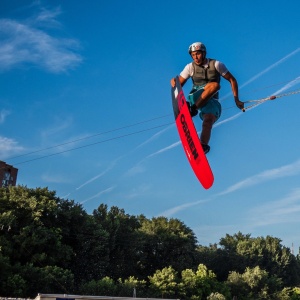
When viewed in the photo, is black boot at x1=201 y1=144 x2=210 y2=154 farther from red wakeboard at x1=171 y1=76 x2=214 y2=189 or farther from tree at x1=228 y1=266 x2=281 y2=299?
tree at x1=228 y1=266 x2=281 y2=299

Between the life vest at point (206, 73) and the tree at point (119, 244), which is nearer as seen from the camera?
the life vest at point (206, 73)

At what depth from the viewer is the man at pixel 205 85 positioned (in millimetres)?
8016

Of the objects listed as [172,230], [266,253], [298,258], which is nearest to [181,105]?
[172,230]

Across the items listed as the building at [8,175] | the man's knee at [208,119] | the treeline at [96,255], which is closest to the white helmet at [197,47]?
the man's knee at [208,119]

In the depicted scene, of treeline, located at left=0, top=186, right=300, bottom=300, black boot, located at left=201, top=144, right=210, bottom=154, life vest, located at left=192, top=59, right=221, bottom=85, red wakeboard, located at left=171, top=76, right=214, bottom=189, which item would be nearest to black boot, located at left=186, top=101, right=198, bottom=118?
red wakeboard, located at left=171, top=76, right=214, bottom=189

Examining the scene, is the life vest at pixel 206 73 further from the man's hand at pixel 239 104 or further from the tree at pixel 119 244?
the tree at pixel 119 244

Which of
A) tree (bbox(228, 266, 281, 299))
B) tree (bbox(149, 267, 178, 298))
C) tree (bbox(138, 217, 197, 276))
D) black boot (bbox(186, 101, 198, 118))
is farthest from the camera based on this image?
tree (bbox(228, 266, 281, 299))

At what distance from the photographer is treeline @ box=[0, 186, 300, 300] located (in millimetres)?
35906

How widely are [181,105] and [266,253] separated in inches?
2699

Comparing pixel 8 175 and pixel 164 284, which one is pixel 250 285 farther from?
pixel 8 175

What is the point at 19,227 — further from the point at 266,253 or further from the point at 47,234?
the point at 266,253

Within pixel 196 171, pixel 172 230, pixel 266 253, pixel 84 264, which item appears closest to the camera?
pixel 196 171

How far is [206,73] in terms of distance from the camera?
813cm

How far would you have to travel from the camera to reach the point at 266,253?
7225cm
